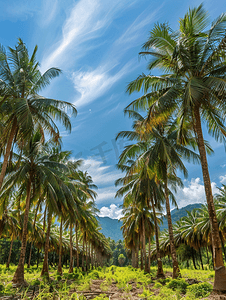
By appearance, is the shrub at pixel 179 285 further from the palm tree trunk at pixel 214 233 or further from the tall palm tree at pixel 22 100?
the tall palm tree at pixel 22 100

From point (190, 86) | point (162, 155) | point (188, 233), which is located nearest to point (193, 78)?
point (190, 86)

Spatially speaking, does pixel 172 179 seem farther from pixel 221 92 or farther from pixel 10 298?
pixel 10 298

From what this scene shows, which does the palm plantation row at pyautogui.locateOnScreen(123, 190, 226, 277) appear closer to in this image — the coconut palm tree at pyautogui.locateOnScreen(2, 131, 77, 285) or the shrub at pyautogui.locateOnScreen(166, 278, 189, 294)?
the shrub at pyautogui.locateOnScreen(166, 278, 189, 294)

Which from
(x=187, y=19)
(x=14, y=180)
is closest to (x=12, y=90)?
(x=14, y=180)

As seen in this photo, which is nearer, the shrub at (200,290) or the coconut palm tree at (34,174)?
the shrub at (200,290)

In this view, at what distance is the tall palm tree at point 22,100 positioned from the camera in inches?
389

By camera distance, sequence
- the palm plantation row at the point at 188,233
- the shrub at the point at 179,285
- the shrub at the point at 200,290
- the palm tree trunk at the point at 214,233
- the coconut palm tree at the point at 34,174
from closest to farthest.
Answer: the palm tree trunk at the point at 214,233
the shrub at the point at 200,290
the shrub at the point at 179,285
the coconut palm tree at the point at 34,174
the palm plantation row at the point at 188,233

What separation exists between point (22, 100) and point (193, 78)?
7.14 metres

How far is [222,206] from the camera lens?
20172mm

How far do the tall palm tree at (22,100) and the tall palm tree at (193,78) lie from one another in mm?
4250

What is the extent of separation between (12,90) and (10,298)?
873 cm

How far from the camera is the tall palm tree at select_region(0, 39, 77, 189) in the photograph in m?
9.87

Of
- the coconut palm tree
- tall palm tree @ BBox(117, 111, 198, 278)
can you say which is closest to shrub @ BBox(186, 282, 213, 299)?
tall palm tree @ BBox(117, 111, 198, 278)

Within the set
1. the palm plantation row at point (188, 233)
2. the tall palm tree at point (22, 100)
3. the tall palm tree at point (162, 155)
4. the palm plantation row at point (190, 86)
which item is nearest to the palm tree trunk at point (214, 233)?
the palm plantation row at point (190, 86)
